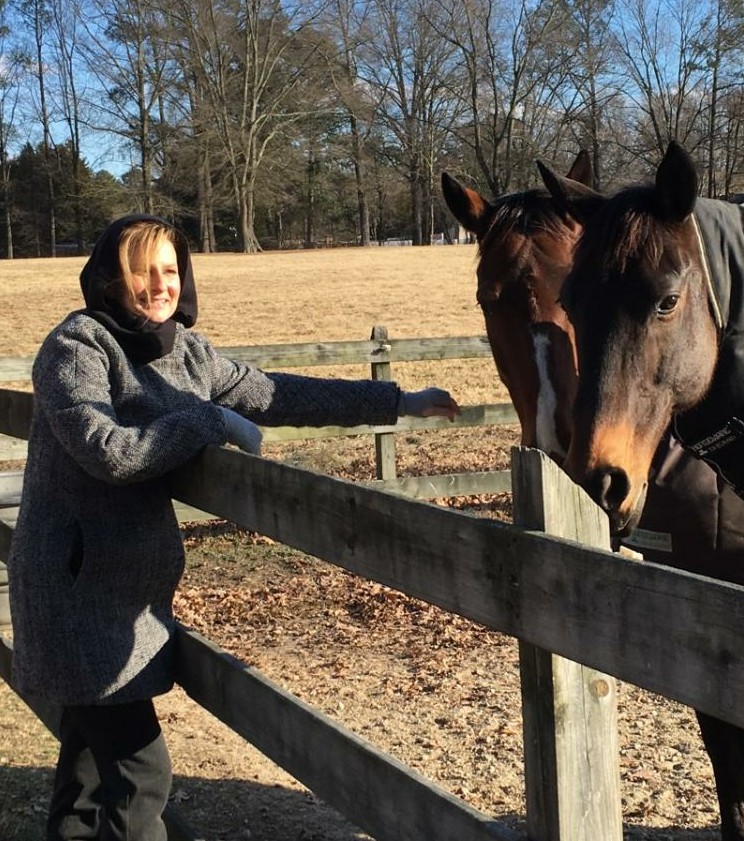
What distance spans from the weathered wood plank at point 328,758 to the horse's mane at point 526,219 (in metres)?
2.19

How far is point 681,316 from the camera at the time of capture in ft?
8.63

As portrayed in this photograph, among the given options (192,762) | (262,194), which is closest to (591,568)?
(192,762)

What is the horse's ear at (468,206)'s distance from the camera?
4402mm

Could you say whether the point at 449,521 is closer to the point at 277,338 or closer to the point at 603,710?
the point at 603,710

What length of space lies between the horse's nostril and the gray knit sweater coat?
3.28ft

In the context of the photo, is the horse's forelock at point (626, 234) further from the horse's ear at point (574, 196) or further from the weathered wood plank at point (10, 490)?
the weathered wood plank at point (10, 490)

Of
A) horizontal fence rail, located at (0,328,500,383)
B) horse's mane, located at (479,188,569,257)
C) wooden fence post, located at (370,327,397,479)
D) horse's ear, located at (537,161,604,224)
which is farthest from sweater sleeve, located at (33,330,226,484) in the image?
wooden fence post, located at (370,327,397,479)

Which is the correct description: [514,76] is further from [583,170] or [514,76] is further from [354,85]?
[583,170]

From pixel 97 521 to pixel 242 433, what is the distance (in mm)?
450

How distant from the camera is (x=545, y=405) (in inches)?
143

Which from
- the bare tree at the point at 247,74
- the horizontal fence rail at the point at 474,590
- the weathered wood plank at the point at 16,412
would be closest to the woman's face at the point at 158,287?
the horizontal fence rail at the point at 474,590

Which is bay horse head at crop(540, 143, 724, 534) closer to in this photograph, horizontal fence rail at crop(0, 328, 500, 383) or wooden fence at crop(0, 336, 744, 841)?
wooden fence at crop(0, 336, 744, 841)

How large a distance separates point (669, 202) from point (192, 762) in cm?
308

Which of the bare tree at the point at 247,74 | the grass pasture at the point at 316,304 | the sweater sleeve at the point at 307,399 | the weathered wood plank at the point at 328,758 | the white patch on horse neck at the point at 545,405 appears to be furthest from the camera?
the bare tree at the point at 247,74
